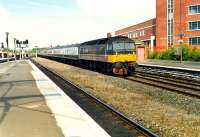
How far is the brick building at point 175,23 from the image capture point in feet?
262

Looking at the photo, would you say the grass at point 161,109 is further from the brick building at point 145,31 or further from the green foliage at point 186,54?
the brick building at point 145,31

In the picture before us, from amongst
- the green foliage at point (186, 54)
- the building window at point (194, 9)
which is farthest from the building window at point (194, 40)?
the green foliage at point (186, 54)

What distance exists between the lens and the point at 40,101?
1510 cm

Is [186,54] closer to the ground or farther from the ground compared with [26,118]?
farther from the ground

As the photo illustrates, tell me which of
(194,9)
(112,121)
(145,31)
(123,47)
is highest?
(194,9)

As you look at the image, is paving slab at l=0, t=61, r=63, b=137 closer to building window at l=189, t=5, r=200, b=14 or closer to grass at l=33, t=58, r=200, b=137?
grass at l=33, t=58, r=200, b=137

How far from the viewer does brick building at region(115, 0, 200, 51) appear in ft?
262

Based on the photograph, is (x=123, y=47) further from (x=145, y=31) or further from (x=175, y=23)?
(x=145, y=31)

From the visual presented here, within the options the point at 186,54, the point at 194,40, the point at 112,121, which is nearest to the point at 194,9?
the point at 194,40

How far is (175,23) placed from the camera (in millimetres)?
84812

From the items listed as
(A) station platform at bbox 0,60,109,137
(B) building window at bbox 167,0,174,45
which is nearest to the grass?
(A) station platform at bbox 0,60,109,137

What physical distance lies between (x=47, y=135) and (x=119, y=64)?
20.3 metres

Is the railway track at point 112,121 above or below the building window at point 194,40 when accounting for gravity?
below

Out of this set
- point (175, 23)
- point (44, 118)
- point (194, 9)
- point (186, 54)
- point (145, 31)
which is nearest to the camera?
point (44, 118)
